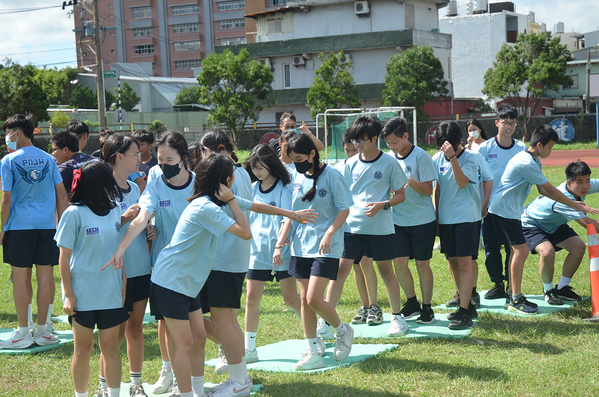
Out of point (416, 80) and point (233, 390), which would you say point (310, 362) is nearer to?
point (233, 390)

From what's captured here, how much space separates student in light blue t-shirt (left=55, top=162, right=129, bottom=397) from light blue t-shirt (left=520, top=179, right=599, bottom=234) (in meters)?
4.64

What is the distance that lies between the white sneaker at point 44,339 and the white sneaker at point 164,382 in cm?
201

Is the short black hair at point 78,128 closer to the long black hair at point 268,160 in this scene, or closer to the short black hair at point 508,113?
the long black hair at point 268,160

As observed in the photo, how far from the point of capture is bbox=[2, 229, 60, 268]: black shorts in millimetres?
5746

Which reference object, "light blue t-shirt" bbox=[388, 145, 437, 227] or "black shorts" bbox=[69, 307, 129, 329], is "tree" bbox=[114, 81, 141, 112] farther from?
"black shorts" bbox=[69, 307, 129, 329]

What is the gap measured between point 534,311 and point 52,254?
4940 millimetres

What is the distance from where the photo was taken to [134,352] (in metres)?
4.25

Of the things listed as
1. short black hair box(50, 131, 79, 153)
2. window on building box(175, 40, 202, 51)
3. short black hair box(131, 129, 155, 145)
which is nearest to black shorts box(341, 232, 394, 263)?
short black hair box(131, 129, 155, 145)

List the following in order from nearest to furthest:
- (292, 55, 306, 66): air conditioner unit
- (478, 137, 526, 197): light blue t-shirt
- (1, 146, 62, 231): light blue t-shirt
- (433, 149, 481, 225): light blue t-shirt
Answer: (1, 146, 62, 231): light blue t-shirt → (433, 149, 481, 225): light blue t-shirt → (478, 137, 526, 197): light blue t-shirt → (292, 55, 306, 66): air conditioner unit

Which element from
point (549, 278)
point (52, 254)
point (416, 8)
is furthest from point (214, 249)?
point (416, 8)

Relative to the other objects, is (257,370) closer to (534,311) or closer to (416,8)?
(534,311)

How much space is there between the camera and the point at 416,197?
586 centimetres

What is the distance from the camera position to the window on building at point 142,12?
79250 millimetres

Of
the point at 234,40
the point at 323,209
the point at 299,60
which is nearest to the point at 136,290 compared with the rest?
the point at 323,209
